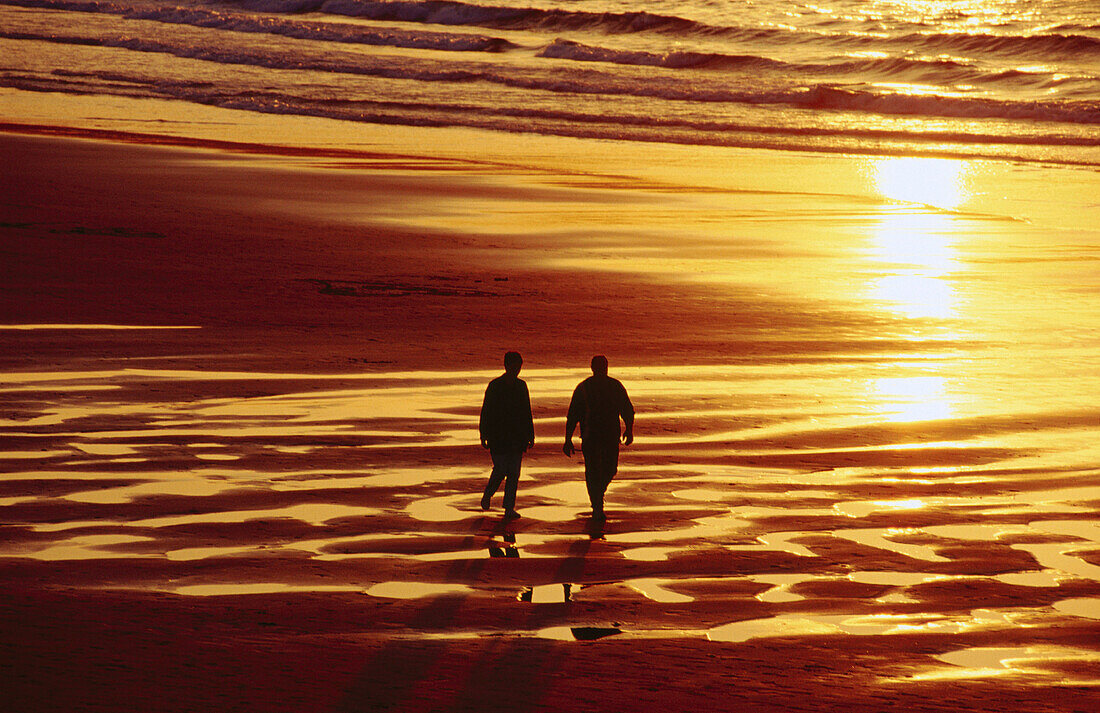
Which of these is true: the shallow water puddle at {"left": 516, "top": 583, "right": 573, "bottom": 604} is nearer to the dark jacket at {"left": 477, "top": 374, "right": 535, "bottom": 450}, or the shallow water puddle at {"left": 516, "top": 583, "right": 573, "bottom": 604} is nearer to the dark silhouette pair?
the dark silhouette pair

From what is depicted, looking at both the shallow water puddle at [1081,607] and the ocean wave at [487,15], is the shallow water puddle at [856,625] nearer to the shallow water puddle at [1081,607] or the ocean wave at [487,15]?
the shallow water puddle at [1081,607]

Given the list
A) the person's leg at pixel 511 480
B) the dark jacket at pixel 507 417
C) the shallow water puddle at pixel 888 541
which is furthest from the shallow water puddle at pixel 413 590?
the shallow water puddle at pixel 888 541

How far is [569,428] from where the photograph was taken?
8547 mm

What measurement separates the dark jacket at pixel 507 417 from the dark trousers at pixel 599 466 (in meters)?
0.36

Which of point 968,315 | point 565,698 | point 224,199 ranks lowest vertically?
point 565,698

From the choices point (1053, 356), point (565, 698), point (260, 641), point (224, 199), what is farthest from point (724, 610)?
point (224, 199)

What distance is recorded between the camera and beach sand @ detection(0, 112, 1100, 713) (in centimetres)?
619

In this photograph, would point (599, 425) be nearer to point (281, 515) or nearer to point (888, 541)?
point (888, 541)

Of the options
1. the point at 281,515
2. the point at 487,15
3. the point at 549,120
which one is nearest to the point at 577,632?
the point at 281,515

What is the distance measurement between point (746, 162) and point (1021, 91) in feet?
46.4

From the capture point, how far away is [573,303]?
1466 centimetres

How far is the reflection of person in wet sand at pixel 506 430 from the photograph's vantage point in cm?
836

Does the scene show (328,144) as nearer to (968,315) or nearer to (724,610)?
(968,315)

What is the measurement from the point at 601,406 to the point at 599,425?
0.14m
